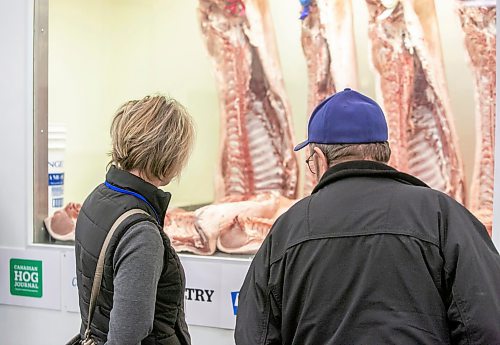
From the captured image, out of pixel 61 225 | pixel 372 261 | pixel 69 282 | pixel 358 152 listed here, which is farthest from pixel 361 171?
pixel 61 225

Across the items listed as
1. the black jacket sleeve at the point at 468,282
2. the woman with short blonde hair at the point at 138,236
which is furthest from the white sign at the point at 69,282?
the black jacket sleeve at the point at 468,282

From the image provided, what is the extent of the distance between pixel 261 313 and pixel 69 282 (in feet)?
6.16

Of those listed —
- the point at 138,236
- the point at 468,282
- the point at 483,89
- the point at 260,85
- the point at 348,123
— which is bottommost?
the point at 468,282

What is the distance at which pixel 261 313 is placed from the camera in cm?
174

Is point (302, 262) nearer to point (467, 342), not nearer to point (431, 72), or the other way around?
point (467, 342)

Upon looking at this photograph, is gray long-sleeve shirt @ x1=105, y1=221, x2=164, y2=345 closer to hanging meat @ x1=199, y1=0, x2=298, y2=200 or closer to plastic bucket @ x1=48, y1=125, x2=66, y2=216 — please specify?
hanging meat @ x1=199, y1=0, x2=298, y2=200

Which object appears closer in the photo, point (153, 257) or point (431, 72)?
point (153, 257)

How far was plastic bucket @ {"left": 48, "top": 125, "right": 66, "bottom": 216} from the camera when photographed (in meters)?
3.56

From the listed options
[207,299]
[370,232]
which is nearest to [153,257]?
[370,232]

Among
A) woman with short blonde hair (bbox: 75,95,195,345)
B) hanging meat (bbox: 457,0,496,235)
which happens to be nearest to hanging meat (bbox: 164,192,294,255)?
hanging meat (bbox: 457,0,496,235)

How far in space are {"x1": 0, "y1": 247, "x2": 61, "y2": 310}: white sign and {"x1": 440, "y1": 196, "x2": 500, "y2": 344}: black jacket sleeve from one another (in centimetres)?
228

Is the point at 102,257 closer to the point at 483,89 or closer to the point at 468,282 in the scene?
the point at 468,282

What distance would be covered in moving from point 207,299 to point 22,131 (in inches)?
48.2

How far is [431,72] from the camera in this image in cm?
298
